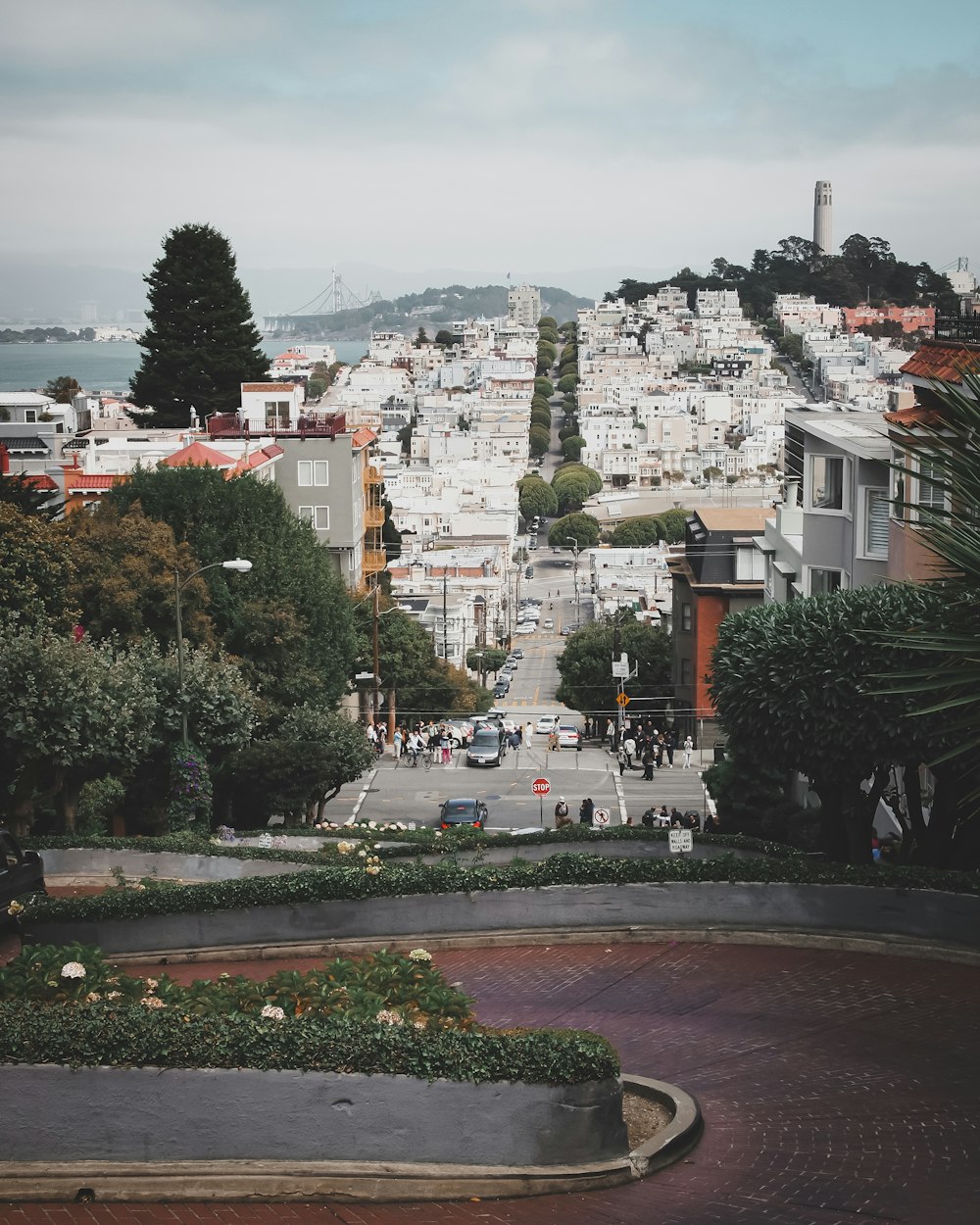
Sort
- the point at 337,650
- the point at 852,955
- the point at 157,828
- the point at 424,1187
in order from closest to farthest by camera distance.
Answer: the point at 424,1187 → the point at 852,955 → the point at 157,828 → the point at 337,650

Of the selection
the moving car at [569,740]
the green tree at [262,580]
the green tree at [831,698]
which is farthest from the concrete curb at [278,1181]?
the moving car at [569,740]

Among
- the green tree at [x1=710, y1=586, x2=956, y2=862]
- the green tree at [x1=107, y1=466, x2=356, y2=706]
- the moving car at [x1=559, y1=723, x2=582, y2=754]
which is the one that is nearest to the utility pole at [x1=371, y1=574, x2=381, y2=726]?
the moving car at [x1=559, y1=723, x2=582, y2=754]

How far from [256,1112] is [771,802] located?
16883 mm

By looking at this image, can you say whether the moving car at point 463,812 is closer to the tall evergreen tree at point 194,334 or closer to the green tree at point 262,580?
the green tree at point 262,580

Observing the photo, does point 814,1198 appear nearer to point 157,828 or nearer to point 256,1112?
point 256,1112

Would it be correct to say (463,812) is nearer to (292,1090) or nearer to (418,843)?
(418,843)

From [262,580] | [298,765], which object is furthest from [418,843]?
[262,580]

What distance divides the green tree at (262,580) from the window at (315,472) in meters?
8.81

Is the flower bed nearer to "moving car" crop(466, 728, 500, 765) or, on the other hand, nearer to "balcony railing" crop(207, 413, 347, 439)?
"moving car" crop(466, 728, 500, 765)

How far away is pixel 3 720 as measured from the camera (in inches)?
806

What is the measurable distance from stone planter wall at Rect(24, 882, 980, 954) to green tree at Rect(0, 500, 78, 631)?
32.8 ft

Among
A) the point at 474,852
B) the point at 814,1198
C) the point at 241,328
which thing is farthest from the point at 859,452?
the point at 241,328

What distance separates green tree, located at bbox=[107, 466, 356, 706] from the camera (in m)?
32.2

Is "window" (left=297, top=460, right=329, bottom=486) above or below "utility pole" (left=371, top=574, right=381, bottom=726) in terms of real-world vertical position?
above
